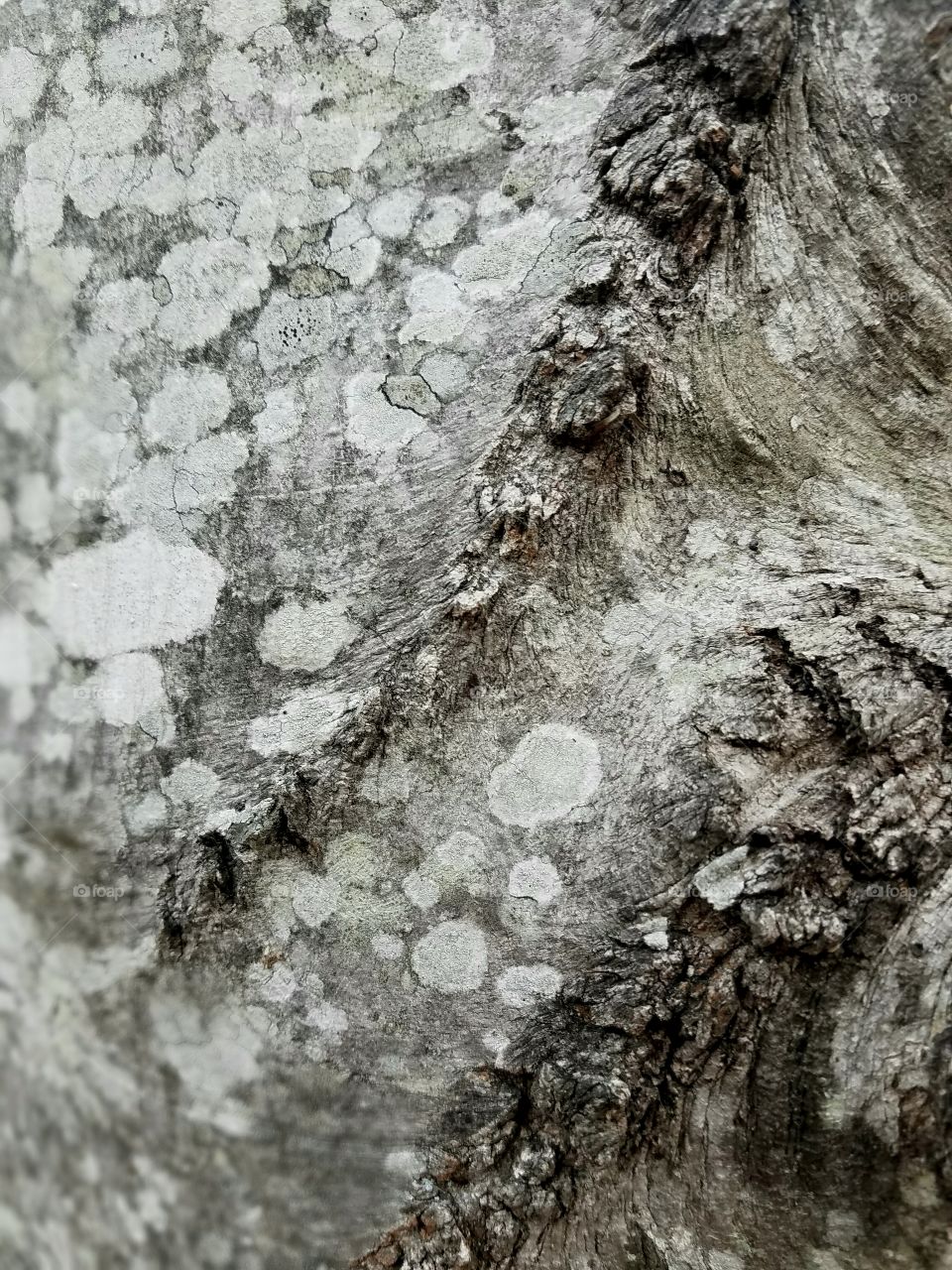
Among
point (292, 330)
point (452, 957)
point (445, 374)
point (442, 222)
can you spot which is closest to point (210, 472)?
point (292, 330)

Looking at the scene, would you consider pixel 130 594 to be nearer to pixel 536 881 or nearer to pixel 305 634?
pixel 305 634

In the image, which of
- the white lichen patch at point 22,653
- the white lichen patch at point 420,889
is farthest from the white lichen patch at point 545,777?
the white lichen patch at point 22,653

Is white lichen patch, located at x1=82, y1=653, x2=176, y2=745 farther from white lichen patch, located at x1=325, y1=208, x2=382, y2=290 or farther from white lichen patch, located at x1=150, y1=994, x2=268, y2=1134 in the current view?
white lichen patch, located at x1=325, y1=208, x2=382, y2=290

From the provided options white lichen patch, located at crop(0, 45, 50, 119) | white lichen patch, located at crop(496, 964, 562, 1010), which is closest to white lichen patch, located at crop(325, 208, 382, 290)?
white lichen patch, located at crop(0, 45, 50, 119)

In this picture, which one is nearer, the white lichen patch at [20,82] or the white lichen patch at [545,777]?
the white lichen patch at [545,777]

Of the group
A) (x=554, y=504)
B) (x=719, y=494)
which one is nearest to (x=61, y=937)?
(x=554, y=504)

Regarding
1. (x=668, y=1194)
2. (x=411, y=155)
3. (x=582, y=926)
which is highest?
(x=411, y=155)

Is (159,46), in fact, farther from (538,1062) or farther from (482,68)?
(538,1062)

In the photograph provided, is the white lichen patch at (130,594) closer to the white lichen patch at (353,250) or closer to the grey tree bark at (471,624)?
the grey tree bark at (471,624)
